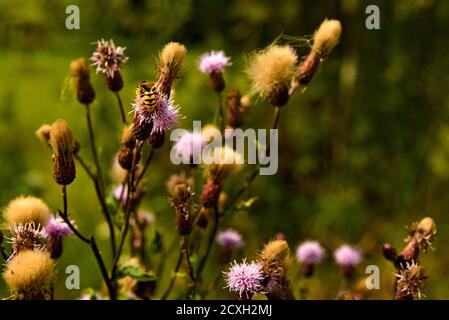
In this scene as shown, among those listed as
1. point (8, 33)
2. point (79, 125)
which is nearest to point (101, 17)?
point (79, 125)

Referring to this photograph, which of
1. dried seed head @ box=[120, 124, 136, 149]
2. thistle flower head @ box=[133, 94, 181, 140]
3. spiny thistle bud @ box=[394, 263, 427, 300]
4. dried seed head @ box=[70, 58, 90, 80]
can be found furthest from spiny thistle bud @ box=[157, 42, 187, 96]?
spiny thistle bud @ box=[394, 263, 427, 300]

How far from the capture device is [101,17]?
2611 mm

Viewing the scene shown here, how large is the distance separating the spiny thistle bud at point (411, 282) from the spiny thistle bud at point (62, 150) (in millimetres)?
561

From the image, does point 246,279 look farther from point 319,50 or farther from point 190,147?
point 319,50

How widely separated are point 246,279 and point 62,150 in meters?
0.35

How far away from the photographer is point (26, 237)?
1035 millimetres

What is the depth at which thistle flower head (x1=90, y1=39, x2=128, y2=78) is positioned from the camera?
4.03ft

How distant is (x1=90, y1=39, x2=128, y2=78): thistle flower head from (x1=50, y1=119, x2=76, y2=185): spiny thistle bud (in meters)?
0.21

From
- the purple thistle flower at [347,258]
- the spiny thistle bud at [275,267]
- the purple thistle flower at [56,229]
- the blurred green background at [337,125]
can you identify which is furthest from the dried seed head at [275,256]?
the blurred green background at [337,125]

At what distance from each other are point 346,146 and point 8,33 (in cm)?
172

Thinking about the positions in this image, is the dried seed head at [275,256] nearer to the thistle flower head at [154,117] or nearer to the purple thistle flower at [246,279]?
the purple thistle flower at [246,279]

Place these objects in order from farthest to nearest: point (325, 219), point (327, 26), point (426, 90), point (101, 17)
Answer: point (426, 90), point (325, 219), point (101, 17), point (327, 26)

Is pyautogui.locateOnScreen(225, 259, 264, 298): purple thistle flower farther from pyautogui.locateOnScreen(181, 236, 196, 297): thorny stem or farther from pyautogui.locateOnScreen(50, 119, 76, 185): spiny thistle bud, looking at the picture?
pyautogui.locateOnScreen(50, 119, 76, 185): spiny thistle bud
